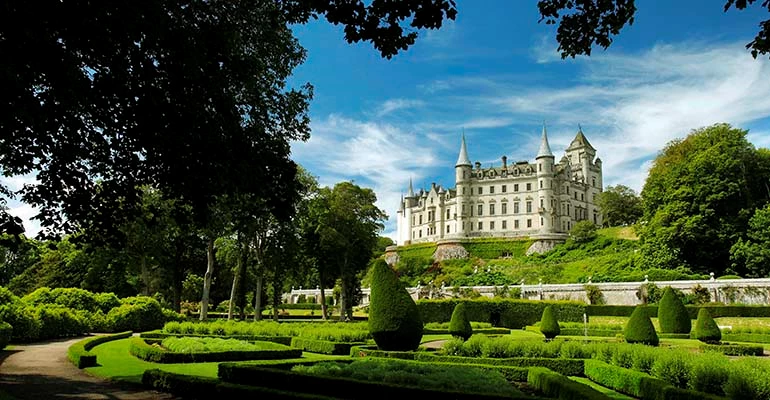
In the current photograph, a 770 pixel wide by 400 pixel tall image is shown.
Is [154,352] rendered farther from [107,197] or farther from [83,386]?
[107,197]

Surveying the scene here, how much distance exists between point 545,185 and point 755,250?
147ft

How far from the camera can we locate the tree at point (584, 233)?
249 ft

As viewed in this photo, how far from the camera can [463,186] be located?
3725 inches

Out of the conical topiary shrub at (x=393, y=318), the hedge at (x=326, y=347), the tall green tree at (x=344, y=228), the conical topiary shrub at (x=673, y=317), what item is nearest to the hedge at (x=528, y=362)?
the conical topiary shrub at (x=393, y=318)

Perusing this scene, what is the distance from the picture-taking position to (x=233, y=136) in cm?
1005

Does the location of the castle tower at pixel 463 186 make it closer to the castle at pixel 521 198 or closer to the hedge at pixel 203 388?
the castle at pixel 521 198

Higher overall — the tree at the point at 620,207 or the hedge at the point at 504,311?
the tree at the point at 620,207

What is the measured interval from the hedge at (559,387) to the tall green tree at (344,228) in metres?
27.3

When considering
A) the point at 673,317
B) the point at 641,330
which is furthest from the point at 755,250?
the point at 641,330

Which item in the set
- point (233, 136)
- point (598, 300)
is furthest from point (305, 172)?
point (233, 136)

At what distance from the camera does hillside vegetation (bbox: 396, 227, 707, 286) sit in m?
55.1

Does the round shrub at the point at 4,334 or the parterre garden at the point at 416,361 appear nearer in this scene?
the parterre garden at the point at 416,361

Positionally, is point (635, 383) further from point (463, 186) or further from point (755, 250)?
point (463, 186)

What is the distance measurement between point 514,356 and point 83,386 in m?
11.9
